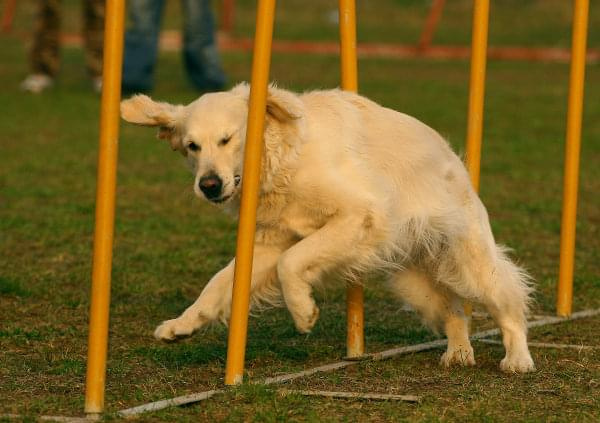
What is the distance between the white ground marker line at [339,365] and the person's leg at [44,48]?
9908mm

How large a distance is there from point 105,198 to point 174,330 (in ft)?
3.13

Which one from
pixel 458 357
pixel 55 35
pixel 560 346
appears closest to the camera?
pixel 458 357

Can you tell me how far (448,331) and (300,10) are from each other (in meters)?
25.0

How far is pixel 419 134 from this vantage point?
17.4 feet

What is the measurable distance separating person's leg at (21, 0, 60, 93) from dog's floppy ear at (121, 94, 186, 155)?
32.4ft

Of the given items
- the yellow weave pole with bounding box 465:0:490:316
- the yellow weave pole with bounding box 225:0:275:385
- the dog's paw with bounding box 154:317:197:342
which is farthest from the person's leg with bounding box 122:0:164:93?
the yellow weave pole with bounding box 225:0:275:385

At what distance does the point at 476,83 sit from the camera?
5621 mm

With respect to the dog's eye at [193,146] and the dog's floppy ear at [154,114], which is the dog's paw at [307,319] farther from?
the dog's floppy ear at [154,114]

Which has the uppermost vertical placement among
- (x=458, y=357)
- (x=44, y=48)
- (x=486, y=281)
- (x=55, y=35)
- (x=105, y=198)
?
(x=55, y=35)

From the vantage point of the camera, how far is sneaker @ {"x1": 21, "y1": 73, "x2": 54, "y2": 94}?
15391 mm

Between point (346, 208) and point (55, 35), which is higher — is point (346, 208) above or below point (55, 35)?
below

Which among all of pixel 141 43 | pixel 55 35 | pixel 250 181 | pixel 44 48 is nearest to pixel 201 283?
pixel 250 181

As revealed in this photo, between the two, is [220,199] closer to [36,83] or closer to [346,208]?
[346,208]

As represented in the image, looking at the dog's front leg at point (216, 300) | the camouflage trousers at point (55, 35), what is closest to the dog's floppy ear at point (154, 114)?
the dog's front leg at point (216, 300)
